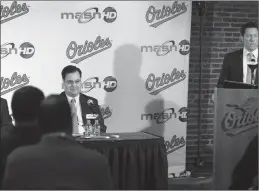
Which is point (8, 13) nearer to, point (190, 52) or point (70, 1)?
point (70, 1)

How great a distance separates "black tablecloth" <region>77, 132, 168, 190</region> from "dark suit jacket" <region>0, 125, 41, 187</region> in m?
0.92

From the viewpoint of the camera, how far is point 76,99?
3.26 metres

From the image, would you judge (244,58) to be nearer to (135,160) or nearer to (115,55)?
(135,160)

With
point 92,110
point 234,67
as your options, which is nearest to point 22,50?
point 92,110

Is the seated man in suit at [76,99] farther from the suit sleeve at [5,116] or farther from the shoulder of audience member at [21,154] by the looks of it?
the shoulder of audience member at [21,154]

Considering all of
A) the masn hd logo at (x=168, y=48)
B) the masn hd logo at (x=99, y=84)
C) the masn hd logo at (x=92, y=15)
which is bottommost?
the masn hd logo at (x=99, y=84)

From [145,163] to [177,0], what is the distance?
6.32 ft

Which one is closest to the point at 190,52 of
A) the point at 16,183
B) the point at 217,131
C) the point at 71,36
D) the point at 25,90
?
the point at 71,36

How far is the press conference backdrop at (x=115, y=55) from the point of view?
12.6ft

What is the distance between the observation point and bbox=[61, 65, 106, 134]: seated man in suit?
3.11 meters

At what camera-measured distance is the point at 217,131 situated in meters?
2.04

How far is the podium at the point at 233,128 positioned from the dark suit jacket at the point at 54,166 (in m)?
0.69

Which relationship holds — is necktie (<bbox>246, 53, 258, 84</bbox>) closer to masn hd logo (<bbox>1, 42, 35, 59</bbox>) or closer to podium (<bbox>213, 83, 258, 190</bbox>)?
podium (<bbox>213, 83, 258, 190</bbox>)

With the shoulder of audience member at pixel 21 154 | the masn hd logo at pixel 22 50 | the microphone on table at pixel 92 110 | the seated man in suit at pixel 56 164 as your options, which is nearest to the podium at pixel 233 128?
the seated man in suit at pixel 56 164
